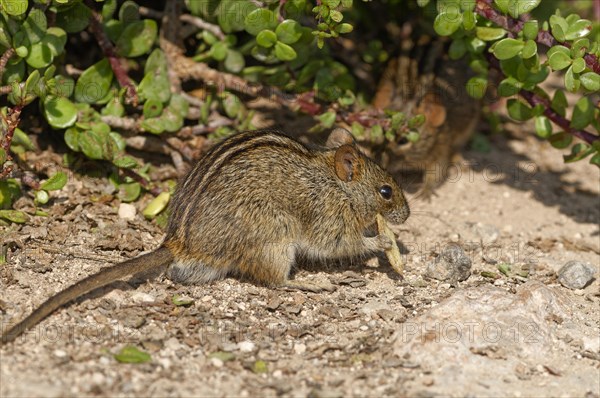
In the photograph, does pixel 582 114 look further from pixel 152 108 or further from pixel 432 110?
pixel 152 108

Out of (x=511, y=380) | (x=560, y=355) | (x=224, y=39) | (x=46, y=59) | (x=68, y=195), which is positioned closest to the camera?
(x=511, y=380)

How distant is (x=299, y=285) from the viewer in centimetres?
527

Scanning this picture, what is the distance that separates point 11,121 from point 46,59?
557 millimetres

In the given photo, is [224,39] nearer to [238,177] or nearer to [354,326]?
[238,177]

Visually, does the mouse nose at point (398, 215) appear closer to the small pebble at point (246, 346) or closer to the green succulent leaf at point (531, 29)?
the green succulent leaf at point (531, 29)

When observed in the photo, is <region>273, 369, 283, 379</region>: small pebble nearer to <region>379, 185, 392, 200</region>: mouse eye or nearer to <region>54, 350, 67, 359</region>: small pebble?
<region>54, 350, 67, 359</region>: small pebble

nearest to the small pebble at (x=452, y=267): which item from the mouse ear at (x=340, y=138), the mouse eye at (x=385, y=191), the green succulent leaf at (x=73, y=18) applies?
the mouse eye at (x=385, y=191)

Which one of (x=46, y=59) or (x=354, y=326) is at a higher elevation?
(x=46, y=59)

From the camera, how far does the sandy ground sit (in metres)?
4.06

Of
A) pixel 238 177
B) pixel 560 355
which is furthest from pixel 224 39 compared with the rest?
pixel 560 355

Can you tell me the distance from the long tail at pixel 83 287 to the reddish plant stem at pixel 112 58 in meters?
1.71

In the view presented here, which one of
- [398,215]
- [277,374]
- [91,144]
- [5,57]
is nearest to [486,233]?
[398,215]

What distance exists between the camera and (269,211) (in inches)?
204

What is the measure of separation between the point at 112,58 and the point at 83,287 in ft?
7.72
